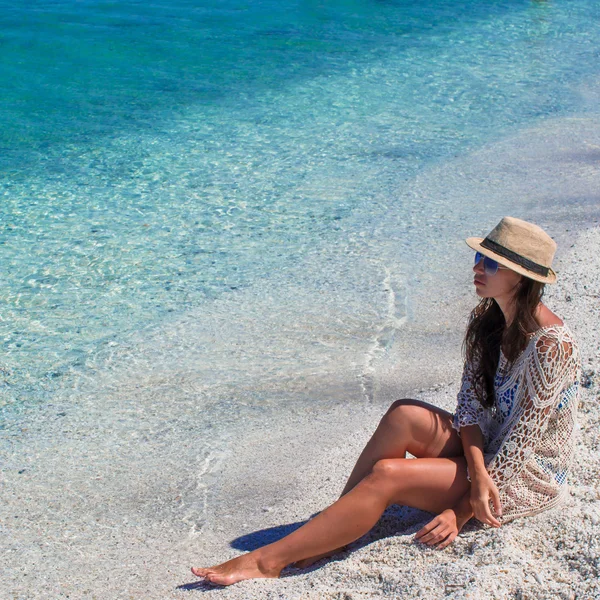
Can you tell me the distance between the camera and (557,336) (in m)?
2.93

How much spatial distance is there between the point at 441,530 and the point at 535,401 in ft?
1.97

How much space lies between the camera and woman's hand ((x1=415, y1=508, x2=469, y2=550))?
3000mm

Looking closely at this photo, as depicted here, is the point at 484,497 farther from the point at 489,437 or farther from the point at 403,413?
the point at 403,413

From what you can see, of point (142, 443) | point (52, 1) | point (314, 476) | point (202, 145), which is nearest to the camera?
point (314, 476)

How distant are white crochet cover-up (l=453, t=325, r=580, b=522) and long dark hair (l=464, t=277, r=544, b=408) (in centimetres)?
4

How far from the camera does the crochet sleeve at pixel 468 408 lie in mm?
3152

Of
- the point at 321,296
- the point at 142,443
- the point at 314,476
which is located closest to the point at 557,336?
the point at 314,476

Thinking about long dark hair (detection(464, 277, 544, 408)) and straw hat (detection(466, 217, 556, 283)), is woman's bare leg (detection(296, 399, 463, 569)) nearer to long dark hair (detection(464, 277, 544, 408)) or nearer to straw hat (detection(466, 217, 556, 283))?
long dark hair (detection(464, 277, 544, 408))

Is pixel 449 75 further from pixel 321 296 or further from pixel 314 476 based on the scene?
pixel 314 476

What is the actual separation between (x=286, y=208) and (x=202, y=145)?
7.02ft

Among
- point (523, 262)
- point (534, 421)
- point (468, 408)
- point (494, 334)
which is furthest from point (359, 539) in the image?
point (523, 262)

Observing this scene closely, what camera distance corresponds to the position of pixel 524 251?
116 inches

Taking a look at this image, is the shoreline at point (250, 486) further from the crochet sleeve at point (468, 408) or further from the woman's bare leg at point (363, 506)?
the crochet sleeve at point (468, 408)

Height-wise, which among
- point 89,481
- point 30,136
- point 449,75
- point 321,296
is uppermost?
point 449,75
